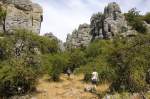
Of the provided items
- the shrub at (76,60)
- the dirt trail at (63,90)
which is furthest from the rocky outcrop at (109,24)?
the dirt trail at (63,90)

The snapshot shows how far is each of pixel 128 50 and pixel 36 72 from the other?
6.99m

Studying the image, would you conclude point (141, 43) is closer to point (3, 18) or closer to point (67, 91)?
point (67, 91)

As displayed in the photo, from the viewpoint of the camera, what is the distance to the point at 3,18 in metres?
46.6

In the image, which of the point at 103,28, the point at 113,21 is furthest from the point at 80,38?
the point at 113,21

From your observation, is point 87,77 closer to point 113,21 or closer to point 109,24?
point 109,24

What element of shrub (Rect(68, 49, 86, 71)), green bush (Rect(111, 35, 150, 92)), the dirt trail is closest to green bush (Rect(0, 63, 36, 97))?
the dirt trail

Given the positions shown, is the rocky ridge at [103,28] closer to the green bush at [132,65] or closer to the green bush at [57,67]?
the green bush at [57,67]

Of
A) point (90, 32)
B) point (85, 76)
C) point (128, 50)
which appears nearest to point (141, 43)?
point (128, 50)

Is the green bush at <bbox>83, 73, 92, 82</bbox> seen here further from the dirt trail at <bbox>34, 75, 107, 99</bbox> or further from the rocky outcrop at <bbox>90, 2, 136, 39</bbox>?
the rocky outcrop at <bbox>90, 2, 136, 39</bbox>

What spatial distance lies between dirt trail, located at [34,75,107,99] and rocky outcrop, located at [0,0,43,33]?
15.1 metres

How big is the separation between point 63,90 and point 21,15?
22.2 meters

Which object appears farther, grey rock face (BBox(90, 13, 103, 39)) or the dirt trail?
grey rock face (BBox(90, 13, 103, 39))

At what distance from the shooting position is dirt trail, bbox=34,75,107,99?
25.2 meters

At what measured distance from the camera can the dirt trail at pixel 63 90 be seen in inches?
993
